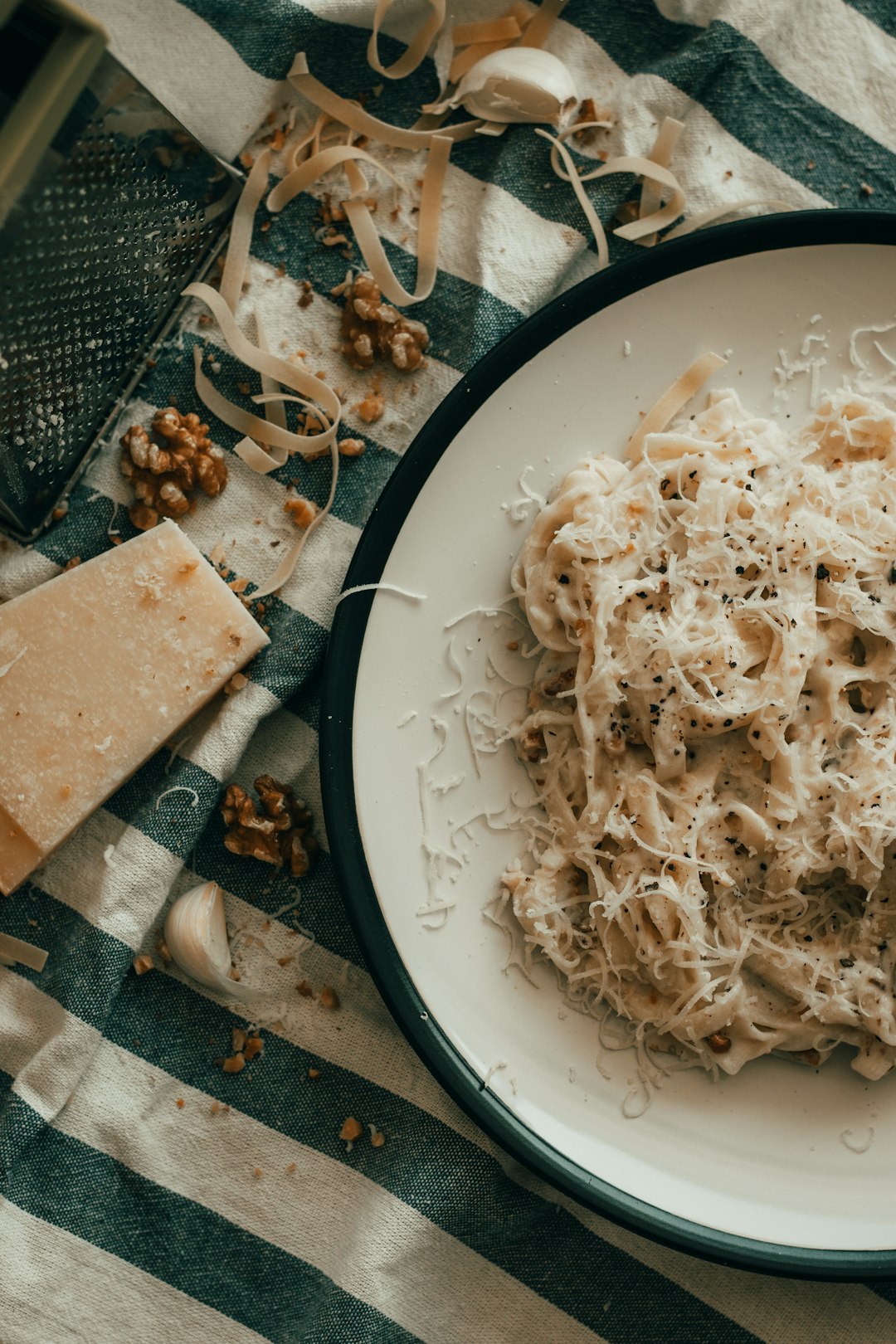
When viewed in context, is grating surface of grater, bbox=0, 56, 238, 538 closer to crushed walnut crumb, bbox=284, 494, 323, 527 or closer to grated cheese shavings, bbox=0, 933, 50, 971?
crushed walnut crumb, bbox=284, 494, 323, 527

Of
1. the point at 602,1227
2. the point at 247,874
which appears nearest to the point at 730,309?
the point at 247,874

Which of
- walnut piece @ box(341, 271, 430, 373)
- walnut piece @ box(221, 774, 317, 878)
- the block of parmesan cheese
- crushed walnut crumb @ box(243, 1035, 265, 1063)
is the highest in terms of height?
walnut piece @ box(341, 271, 430, 373)

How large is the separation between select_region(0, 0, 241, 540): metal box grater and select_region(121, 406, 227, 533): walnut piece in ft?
0.39

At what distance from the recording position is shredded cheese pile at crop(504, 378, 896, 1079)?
7.18 ft

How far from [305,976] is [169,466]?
1.23 meters

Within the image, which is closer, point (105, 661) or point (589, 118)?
point (105, 661)

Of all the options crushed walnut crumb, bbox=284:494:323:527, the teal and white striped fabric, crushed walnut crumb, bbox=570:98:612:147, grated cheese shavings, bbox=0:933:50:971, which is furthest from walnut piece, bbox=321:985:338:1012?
crushed walnut crumb, bbox=570:98:612:147

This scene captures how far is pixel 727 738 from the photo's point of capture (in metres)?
2.30

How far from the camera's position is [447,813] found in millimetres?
2371

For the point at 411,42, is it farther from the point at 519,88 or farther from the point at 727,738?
the point at 727,738

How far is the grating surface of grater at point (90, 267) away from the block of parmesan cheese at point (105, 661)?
23cm

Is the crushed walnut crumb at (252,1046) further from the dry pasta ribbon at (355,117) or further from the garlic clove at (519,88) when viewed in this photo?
the garlic clove at (519,88)

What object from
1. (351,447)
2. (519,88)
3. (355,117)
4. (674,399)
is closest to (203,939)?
(351,447)

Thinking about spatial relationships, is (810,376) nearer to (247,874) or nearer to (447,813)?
(447,813)
